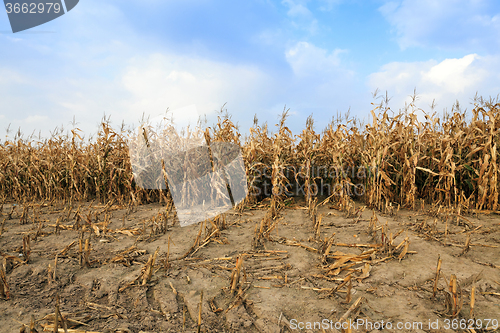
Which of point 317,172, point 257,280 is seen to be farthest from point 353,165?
point 257,280

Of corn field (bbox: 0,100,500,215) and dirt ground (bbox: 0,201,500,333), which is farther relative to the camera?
corn field (bbox: 0,100,500,215)

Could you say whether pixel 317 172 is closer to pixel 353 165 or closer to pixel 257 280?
pixel 353 165

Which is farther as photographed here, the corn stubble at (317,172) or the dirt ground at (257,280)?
the corn stubble at (317,172)

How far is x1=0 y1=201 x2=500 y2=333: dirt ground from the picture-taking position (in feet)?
4.98

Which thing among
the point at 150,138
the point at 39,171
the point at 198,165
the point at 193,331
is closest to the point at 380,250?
the point at 193,331

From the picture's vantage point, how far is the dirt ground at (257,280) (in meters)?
1.52

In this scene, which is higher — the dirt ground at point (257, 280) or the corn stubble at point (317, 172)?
the corn stubble at point (317, 172)

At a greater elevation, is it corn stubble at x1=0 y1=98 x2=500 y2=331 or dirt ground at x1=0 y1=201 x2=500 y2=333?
corn stubble at x1=0 y1=98 x2=500 y2=331

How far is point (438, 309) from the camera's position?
5.11ft

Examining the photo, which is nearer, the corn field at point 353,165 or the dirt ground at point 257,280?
the dirt ground at point 257,280

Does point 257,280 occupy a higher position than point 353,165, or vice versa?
point 353,165

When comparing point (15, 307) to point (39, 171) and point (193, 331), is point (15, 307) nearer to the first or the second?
point (193, 331)

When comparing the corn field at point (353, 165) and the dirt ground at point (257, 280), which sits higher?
the corn field at point (353, 165)

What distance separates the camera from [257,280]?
75.8 inches
